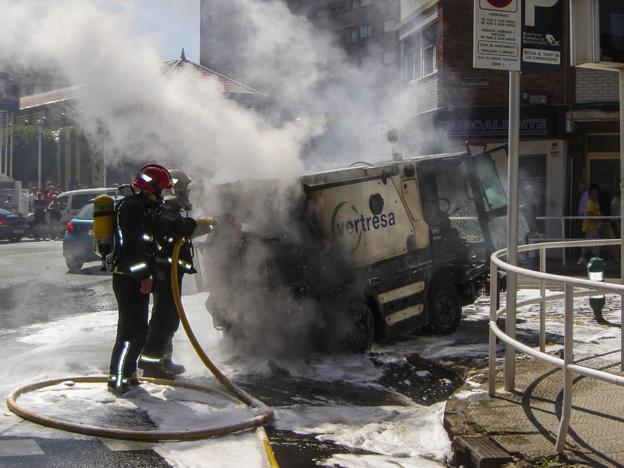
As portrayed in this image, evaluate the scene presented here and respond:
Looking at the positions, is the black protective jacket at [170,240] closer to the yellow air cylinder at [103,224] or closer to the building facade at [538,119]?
the yellow air cylinder at [103,224]

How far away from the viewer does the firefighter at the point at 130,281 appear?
5676mm

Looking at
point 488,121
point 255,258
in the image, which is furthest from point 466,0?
point 255,258

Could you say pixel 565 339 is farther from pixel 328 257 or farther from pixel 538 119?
pixel 538 119

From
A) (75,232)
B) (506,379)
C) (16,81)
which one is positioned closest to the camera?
(506,379)

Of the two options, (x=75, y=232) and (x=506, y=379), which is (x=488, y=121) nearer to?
(x=75, y=232)

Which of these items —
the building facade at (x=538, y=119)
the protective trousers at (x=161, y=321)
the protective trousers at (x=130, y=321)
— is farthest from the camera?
the building facade at (x=538, y=119)

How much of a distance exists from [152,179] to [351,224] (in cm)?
219

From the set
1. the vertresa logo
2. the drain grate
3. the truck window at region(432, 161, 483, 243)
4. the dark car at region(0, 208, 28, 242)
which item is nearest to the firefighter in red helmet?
the vertresa logo

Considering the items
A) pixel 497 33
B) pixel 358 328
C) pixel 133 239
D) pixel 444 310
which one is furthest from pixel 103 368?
pixel 497 33

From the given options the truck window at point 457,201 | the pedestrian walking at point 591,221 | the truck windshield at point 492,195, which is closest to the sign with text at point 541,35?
the truck window at point 457,201

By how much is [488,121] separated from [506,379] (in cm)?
1370

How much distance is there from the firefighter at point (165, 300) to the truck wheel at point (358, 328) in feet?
5.45

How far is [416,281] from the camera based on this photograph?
809 centimetres

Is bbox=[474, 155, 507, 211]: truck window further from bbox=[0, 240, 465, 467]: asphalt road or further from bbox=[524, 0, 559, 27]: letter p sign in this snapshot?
bbox=[524, 0, 559, 27]: letter p sign
